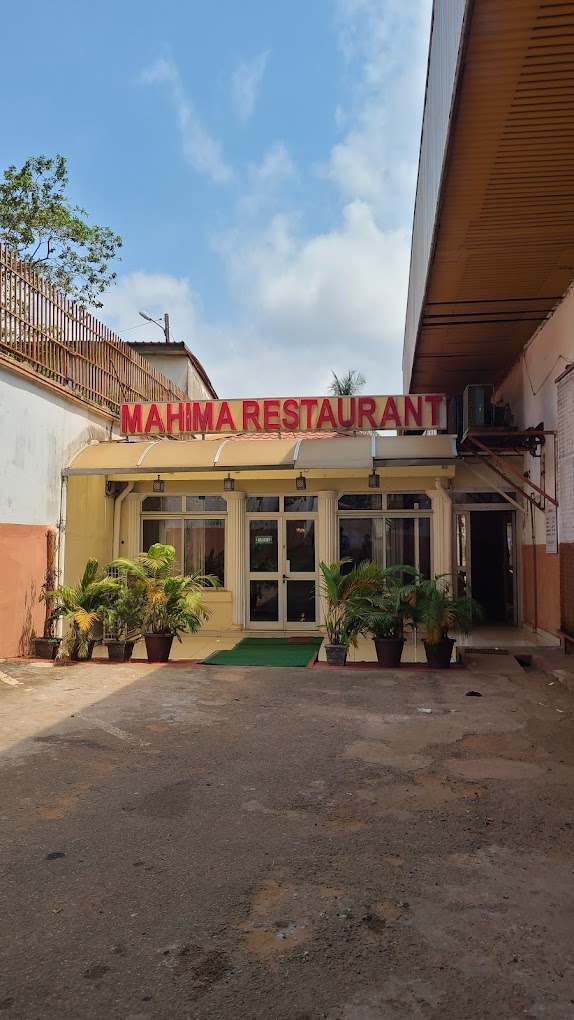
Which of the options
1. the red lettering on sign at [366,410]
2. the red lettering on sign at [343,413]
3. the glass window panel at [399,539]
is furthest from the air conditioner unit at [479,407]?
the glass window panel at [399,539]

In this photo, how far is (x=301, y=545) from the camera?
12.3 metres

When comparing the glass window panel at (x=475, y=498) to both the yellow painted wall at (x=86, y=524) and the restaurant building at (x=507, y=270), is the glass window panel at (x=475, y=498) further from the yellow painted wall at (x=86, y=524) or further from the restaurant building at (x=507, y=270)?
the yellow painted wall at (x=86, y=524)

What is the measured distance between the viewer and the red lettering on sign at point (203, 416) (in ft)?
38.4

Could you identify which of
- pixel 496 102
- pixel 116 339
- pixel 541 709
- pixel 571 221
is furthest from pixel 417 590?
pixel 116 339

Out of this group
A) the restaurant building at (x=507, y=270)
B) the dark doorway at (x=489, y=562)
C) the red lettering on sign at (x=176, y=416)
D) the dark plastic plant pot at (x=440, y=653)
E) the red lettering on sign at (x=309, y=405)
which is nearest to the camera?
the restaurant building at (x=507, y=270)

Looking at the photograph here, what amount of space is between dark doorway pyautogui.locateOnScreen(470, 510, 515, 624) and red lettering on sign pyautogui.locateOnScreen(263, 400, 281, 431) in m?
4.73

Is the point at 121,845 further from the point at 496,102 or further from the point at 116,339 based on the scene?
the point at 116,339

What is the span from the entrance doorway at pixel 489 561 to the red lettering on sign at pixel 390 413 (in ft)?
7.45

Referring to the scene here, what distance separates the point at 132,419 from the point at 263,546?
10.4ft

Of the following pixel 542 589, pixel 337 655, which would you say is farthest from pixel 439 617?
pixel 542 589

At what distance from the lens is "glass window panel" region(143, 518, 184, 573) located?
12.7m

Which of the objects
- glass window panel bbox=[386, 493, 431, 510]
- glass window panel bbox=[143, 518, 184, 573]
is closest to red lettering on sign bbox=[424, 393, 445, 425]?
glass window panel bbox=[386, 493, 431, 510]

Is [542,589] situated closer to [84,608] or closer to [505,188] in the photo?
[505,188]

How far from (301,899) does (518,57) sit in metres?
5.09
